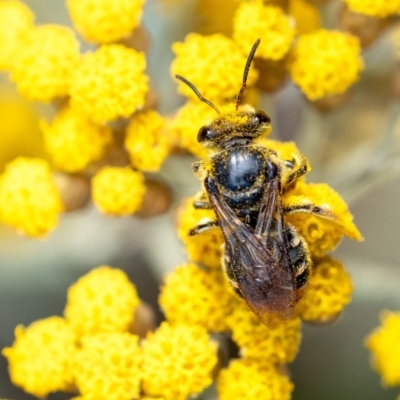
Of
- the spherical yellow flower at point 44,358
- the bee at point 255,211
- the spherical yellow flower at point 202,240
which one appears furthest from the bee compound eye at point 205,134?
the spherical yellow flower at point 44,358

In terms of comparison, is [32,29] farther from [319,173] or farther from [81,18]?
[319,173]

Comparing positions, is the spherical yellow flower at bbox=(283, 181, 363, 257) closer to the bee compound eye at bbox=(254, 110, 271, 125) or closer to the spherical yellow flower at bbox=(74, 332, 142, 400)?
the bee compound eye at bbox=(254, 110, 271, 125)

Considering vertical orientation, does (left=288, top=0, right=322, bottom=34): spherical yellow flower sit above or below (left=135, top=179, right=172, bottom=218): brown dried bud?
above

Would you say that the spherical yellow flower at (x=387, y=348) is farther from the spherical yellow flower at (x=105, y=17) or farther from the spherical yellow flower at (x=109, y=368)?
the spherical yellow flower at (x=105, y=17)

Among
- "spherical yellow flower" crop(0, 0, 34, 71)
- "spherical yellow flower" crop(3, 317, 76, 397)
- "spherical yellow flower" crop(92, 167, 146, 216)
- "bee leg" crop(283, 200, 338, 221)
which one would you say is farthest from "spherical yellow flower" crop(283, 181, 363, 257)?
"spherical yellow flower" crop(0, 0, 34, 71)

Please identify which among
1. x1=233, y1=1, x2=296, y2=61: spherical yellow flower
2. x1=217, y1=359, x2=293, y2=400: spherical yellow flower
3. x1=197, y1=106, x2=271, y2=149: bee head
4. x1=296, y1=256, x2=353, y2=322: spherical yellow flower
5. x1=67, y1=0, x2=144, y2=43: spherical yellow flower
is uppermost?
x1=67, y1=0, x2=144, y2=43: spherical yellow flower

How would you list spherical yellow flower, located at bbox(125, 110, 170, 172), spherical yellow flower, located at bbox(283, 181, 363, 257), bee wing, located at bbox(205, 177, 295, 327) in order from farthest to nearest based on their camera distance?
spherical yellow flower, located at bbox(125, 110, 170, 172)
spherical yellow flower, located at bbox(283, 181, 363, 257)
bee wing, located at bbox(205, 177, 295, 327)

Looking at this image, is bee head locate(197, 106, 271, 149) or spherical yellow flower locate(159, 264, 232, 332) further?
spherical yellow flower locate(159, 264, 232, 332)
